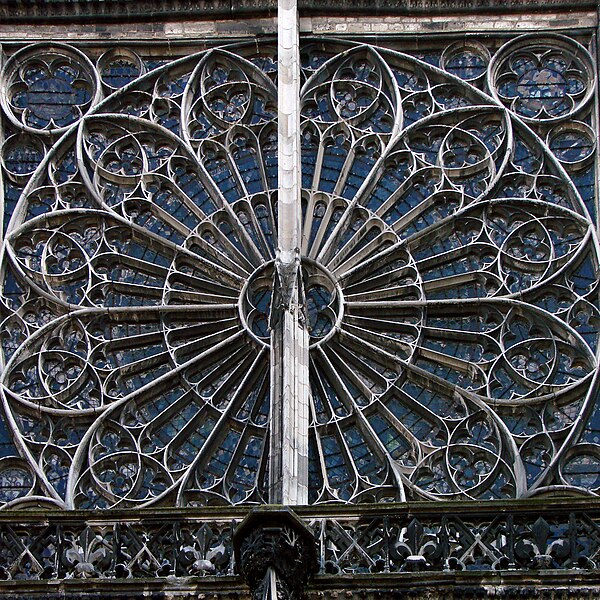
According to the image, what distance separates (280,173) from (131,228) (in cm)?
167

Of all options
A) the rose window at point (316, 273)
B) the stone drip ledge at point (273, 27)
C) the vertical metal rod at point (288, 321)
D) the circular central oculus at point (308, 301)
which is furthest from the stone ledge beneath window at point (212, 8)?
the circular central oculus at point (308, 301)

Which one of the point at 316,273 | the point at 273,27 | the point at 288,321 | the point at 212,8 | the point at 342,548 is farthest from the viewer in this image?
the point at 212,8

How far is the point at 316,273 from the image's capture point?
82.7 feet

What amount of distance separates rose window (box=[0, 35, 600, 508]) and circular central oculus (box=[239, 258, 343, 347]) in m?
0.03

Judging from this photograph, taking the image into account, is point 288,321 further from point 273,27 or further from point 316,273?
point 273,27

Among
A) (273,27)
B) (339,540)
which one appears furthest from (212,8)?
(339,540)

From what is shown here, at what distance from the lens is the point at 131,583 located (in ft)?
72.1

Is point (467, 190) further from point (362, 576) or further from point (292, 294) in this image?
point (362, 576)

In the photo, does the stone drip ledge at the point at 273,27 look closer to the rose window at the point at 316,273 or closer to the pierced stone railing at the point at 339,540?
the rose window at the point at 316,273

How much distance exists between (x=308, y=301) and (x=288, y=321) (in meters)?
1.19

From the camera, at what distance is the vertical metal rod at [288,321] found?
2297 centimetres

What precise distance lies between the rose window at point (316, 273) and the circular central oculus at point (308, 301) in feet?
0.09

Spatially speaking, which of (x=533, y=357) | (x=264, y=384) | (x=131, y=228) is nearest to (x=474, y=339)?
(x=533, y=357)

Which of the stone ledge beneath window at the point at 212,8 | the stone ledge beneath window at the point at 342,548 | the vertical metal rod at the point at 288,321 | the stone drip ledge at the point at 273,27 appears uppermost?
the stone ledge beneath window at the point at 212,8
